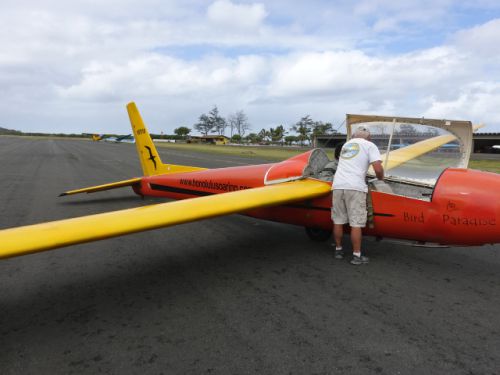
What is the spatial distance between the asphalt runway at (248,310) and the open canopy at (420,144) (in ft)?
4.22

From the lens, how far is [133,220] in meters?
3.24

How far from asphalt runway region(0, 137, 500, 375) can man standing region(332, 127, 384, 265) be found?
474 millimetres

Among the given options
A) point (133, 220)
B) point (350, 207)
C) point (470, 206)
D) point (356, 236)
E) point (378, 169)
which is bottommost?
point (356, 236)

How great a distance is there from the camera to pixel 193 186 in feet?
22.0

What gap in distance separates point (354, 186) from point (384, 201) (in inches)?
17.0

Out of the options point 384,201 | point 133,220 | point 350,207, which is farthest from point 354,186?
point 133,220

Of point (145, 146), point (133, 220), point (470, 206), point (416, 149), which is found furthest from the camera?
point (145, 146)

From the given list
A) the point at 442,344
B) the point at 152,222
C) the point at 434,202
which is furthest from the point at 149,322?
the point at 434,202

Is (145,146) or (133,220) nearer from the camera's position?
(133,220)

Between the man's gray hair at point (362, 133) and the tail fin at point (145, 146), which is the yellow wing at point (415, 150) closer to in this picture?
the man's gray hair at point (362, 133)

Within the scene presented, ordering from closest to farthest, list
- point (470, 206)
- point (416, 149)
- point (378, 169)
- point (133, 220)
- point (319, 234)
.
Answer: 1. point (133, 220)
2. point (470, 206)
3. point (378, 169)
4. point (416, 149)
5. point (319, 234)

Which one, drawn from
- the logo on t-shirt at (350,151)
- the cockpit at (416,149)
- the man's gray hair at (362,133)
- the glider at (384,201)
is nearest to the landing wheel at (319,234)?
the glider at (384,201)

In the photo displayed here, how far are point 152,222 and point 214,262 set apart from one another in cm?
158

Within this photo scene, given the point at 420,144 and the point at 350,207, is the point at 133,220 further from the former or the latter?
the point at 420,144
